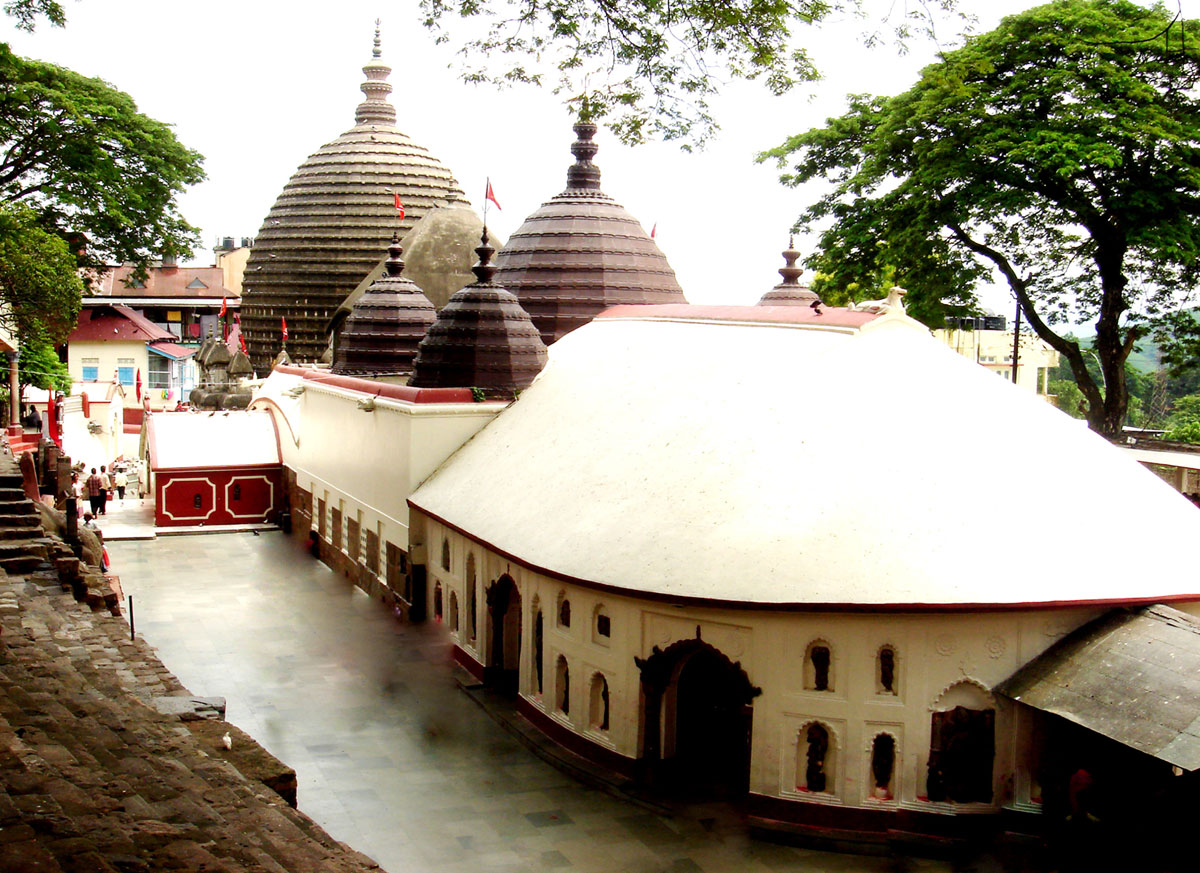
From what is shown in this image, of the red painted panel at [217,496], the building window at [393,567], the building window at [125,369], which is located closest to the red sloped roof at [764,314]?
the building window at [393,567]

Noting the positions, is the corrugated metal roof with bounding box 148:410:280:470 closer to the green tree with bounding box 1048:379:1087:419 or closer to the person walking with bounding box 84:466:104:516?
the person walking with bounding box 84:466:104:516

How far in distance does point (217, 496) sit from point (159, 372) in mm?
40984

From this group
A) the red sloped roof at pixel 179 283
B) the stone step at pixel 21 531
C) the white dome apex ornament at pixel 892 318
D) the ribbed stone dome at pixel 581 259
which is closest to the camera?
the white dome apex ornament at pixel 892 318

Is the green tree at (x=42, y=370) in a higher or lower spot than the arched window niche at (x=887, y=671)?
higher

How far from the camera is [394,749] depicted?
17078mm

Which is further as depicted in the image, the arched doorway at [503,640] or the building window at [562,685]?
the arched doorway at [503,640]

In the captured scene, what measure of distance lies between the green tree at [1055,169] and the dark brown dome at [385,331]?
40.0 feet

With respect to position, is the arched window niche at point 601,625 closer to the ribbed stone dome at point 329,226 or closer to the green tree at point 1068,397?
the ribbed stone dome at point 329,226

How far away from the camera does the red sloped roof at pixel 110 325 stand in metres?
66.1

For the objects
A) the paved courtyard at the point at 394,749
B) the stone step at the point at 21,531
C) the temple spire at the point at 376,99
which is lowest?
the paved courtyard at the point at 394,749

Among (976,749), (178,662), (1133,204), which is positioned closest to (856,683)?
(976,749)

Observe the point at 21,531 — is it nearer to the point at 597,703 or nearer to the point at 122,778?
the point at 597,703

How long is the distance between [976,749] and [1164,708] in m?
2.21

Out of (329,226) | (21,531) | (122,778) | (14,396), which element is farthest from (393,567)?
(329,226)
